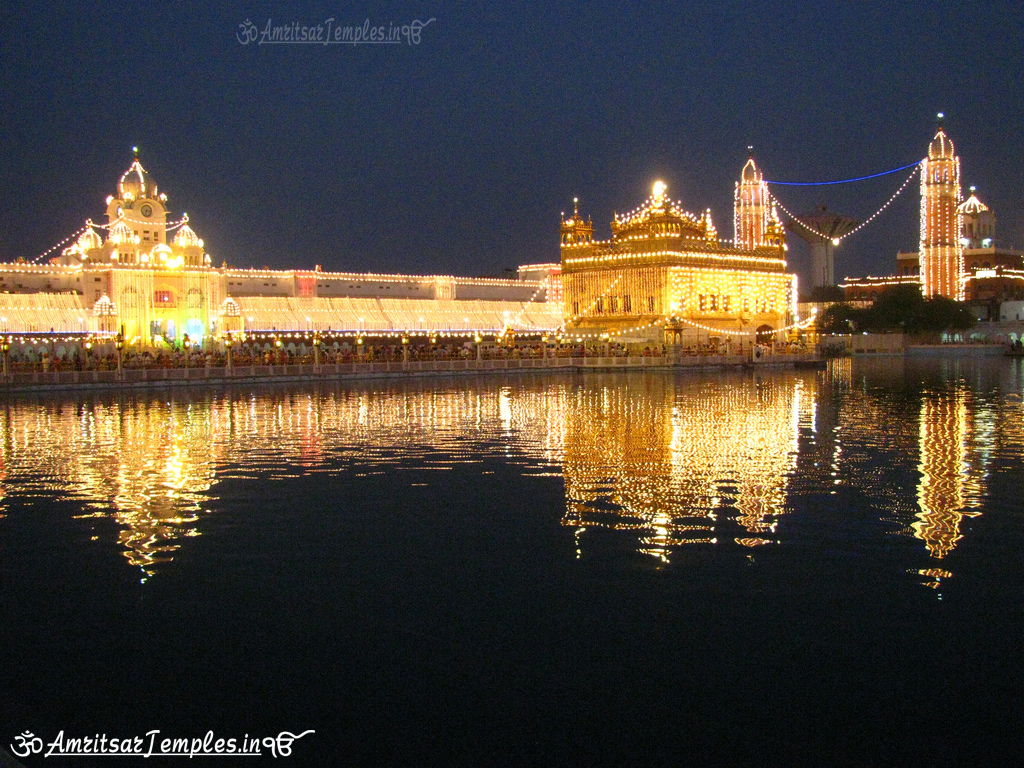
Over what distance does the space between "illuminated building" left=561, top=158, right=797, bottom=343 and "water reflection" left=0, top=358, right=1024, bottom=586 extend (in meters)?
28.0

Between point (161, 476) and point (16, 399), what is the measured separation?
61.1 feet

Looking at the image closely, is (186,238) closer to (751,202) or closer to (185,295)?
(185,295)

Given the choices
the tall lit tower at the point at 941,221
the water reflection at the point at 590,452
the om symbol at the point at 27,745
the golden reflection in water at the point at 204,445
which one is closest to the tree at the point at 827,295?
the tall lit tower at the point at 941,221

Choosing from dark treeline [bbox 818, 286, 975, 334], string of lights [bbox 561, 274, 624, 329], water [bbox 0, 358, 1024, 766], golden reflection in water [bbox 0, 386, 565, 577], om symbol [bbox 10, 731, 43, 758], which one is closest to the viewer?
om symbol [bbox 10, 731, 43, 758]

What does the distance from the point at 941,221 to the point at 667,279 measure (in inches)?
1833

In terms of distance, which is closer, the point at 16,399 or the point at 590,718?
the point at 590,718

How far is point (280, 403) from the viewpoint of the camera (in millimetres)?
Answer: 27391

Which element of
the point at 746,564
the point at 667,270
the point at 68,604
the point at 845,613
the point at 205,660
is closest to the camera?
the point at 205,660

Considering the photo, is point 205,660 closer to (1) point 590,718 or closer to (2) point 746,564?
(1) point 590,718

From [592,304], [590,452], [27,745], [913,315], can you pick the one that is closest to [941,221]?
[913,315]

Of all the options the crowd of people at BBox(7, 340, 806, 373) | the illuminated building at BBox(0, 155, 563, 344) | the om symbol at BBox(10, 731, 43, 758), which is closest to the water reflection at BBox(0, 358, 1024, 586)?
the om symbol at BBox(10, 731, 43, 758)

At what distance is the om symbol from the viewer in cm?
554

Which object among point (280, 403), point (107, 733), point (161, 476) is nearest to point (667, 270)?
point (280, 403)

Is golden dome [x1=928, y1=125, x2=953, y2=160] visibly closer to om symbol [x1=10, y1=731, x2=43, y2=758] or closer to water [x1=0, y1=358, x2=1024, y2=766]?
water [x1=0, y1=358, x2=1024, y2=766]
